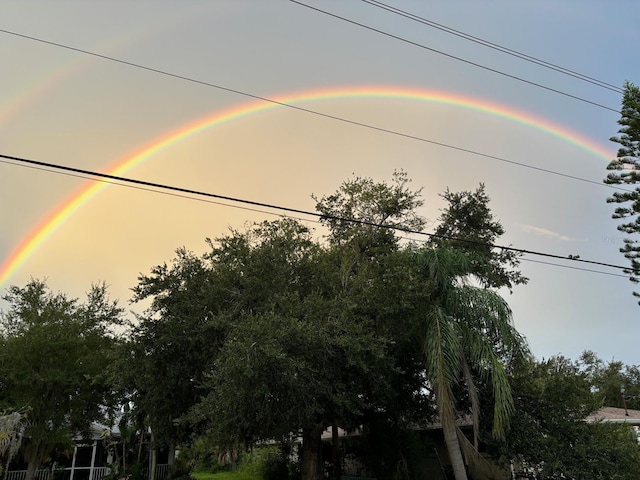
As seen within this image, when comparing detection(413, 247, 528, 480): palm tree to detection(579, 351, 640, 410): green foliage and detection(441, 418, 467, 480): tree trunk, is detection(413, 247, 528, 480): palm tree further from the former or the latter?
detection(579, 351, 640, 410): green foliage

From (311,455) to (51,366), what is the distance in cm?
1221

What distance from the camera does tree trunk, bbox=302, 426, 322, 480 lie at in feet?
48.1

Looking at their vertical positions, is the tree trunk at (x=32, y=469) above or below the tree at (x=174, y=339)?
below

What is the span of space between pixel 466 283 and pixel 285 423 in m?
7.55

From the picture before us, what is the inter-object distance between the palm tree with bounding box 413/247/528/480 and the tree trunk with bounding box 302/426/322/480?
4.25 meters

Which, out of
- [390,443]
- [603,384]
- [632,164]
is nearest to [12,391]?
[390,443]

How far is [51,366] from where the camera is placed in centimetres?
1919

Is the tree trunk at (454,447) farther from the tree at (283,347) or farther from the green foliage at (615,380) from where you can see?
the green foliage at (615,380)

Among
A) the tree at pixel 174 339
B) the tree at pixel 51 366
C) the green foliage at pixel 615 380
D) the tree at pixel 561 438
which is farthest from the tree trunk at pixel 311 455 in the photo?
the green foliage at pixel 615 380

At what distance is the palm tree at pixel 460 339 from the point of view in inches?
526

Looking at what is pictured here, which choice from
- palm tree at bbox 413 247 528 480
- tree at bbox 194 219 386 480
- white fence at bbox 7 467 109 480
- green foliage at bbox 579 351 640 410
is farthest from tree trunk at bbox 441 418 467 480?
green foliage at bbox 579 351 640 410

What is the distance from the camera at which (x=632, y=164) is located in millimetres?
15906

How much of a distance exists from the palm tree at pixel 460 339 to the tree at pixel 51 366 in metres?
13.2

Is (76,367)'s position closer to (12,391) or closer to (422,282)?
(12,391)
